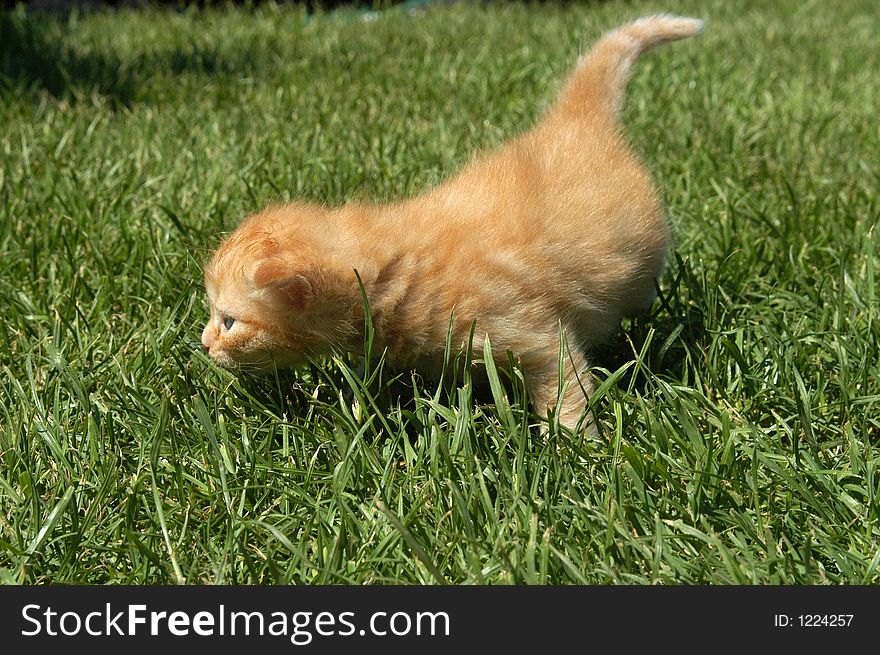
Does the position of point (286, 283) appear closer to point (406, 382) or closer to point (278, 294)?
point (278, 294)

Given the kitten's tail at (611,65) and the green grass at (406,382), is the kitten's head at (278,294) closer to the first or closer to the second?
the green grass at (406,382)

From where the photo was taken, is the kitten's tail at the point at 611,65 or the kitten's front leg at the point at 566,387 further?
the kitten's tail at the point at 611,65

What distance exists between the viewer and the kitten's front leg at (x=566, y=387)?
2156 mm

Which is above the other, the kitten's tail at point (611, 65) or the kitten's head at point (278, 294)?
the kitten's tail at point (611, 65)

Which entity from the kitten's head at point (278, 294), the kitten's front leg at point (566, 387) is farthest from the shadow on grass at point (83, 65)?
the kitten's front leg at point (566, 387)

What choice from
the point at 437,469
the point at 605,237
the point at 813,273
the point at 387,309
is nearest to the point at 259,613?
the point at 437,469

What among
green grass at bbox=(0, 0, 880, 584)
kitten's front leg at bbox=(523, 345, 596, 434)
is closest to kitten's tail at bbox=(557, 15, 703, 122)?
green grass at bbox=(0, 0, 880, 584)

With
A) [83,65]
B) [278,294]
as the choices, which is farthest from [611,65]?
[83,65]

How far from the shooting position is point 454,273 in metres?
2.09

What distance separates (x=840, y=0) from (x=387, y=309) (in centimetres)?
733

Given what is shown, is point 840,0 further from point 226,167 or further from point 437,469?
point 437,469

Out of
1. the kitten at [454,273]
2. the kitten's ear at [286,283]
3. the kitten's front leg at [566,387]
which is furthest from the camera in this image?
the kitten's front leg at [566,387]

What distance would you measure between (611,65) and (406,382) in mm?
1169

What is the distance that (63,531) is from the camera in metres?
1.86
